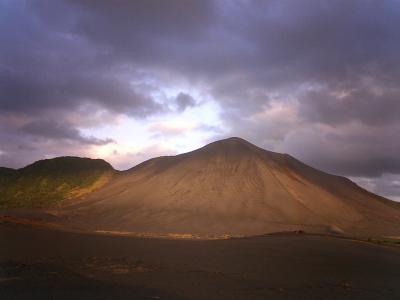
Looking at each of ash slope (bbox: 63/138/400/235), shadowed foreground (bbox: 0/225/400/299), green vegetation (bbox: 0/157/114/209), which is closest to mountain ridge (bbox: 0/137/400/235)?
ash slope (bbox: 63/138/400/235)

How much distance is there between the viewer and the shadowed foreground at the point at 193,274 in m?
14.1

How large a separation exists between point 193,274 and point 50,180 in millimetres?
96907

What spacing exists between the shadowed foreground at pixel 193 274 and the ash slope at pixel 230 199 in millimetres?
30999

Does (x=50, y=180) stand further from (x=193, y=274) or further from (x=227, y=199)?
(x=193, y=274)

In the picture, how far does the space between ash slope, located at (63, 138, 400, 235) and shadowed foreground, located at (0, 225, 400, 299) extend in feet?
102

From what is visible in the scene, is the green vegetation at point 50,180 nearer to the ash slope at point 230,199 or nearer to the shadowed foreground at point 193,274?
the ash slope at point 230,199

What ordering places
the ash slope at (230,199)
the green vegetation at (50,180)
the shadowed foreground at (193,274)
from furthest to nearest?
the green vegetation at (50,180), the ash slope at (230,199), the shadowed foreground at (193,274)

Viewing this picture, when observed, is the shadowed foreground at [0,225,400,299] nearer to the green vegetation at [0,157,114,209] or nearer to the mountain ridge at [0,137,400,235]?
the mountain ridge at [0,137,400,235]

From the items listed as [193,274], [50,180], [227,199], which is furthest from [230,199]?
[193,274]

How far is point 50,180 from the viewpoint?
108 meters

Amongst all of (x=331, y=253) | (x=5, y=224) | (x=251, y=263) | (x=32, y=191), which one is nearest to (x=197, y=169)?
(x=32, y=191)

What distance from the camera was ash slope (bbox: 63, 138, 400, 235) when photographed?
214 ft

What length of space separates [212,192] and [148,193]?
12.1 m

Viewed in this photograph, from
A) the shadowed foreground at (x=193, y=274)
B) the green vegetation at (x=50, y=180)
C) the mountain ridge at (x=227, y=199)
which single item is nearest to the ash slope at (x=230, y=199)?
the mountain ridge at (x=227, y=199)
